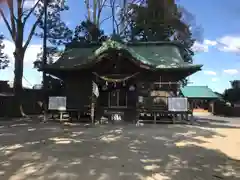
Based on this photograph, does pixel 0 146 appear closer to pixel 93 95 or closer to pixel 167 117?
pixel 93 95

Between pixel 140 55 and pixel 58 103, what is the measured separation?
6.20 meters

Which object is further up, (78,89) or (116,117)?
(78,89)

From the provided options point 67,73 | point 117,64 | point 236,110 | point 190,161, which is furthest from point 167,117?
point 236,110

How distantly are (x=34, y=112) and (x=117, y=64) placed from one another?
10942mm

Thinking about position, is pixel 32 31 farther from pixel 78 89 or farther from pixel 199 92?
pixel 199 92

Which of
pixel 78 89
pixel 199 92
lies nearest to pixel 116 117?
pixel 78 89

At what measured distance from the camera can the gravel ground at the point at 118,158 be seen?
5.66m

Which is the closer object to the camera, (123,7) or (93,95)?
(93,95)

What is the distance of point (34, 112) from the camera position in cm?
2469

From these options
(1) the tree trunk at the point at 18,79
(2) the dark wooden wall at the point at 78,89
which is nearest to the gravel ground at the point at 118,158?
(2) the dark wooden wall at the point at 78,89

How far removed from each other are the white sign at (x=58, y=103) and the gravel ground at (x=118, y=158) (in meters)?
6.72

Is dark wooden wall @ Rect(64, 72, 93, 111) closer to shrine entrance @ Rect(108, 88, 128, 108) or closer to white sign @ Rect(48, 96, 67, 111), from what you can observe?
white sign @ Rect(48, 96, 67, 111)

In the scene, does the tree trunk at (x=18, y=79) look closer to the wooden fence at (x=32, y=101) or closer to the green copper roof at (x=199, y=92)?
the wooden fence at (x=32, y=101)

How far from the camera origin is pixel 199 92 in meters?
42.0
